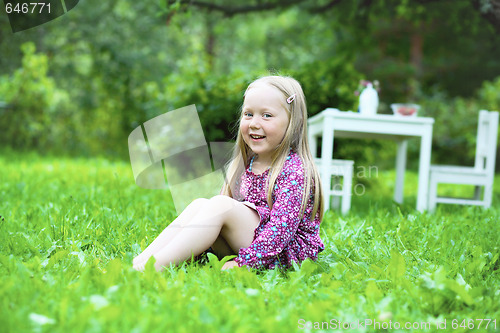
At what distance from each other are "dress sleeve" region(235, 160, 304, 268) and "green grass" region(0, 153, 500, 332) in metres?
0.07

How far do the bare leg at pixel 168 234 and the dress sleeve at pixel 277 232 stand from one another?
237 mm

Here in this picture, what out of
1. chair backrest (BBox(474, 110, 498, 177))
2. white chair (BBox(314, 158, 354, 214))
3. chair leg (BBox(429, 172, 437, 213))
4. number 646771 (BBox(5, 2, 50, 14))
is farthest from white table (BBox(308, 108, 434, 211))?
number 646771 (BBox(5, 2, 50, 14))

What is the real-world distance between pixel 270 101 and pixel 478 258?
1014 mm

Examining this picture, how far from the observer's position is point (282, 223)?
1.82 m

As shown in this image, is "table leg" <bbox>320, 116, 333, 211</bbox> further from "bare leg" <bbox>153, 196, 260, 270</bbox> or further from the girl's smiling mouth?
"bare leg" <bbox>153, 196, 260, 270</bbox>

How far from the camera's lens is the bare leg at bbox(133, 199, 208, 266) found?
5.88 feet

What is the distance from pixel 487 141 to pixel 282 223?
282cm

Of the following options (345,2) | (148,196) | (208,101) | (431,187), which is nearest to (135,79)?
(208,101)

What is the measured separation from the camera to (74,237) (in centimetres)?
213

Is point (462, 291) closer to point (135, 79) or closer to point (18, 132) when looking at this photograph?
point (18, 132)

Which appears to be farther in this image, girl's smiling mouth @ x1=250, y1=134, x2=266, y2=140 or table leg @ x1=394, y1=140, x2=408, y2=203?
table leg @ x1=394, y1=140, x2=408, y2=203

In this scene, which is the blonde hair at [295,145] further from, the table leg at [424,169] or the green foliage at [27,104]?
the green foliage at [27,104]

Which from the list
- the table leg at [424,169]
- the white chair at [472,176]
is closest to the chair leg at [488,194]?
the white chair at [472,176]

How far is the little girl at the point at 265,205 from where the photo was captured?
180 centimetres
